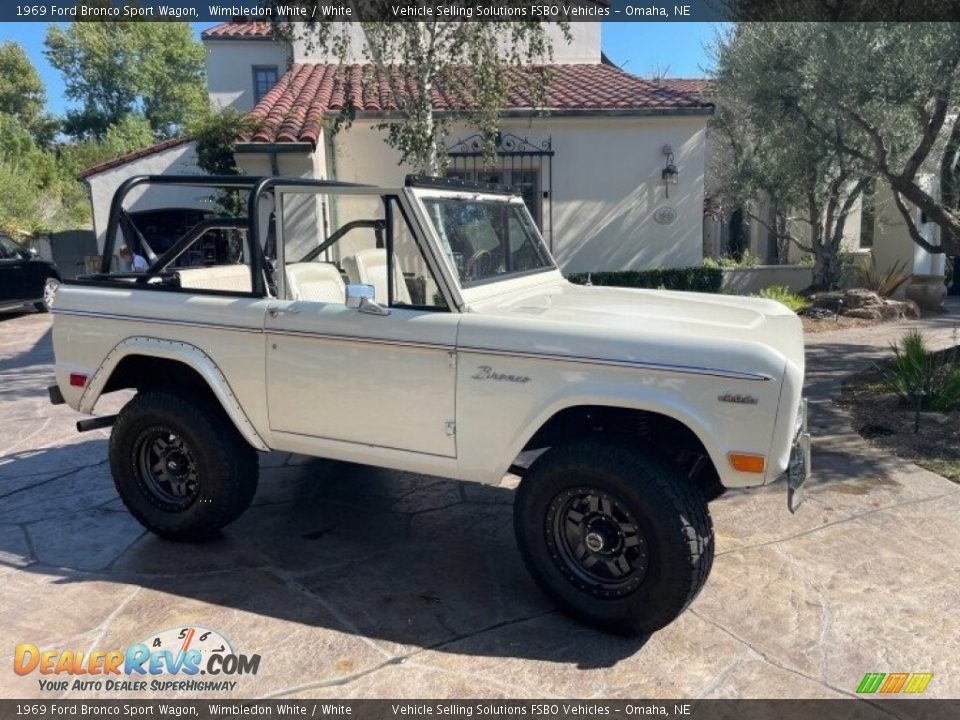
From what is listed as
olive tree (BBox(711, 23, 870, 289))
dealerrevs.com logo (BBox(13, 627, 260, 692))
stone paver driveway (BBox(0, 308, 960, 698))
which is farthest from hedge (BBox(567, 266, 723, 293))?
dealerrevs.com logo (BBox(13, 627, 260, 692))

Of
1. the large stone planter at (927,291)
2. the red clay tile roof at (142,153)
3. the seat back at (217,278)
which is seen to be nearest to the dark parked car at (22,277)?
the red clay tile roof at (142,153)

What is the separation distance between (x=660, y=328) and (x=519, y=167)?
10.4 metres

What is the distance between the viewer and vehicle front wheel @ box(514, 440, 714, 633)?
2.88 meters

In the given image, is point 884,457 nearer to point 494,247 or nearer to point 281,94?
point 494,247

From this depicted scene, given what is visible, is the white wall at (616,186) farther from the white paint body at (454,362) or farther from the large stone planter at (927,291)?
the white paint body at (454,362)

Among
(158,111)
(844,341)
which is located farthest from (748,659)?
(158,111)

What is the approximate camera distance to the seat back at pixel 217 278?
4.49 m

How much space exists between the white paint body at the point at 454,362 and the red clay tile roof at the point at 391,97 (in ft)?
21.0

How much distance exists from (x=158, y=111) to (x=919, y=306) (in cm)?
4457

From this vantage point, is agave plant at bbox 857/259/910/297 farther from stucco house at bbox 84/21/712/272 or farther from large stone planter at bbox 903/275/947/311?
stucco house at bbox 84/21/712/272

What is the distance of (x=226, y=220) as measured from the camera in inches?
166

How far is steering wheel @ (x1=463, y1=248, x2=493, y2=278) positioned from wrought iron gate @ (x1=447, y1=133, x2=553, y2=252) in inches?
342

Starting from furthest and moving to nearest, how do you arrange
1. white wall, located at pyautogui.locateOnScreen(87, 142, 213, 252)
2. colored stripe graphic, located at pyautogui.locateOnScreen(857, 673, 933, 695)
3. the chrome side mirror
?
white wall, located at pyautogui.locateOnScreen(87, 142, 213, 252), the chrome side mirror, colored stripe graphic, located at pyautogui.locateOnScreen(857, 673, 933, 695)

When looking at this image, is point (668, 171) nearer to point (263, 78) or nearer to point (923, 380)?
point (923, 380)
